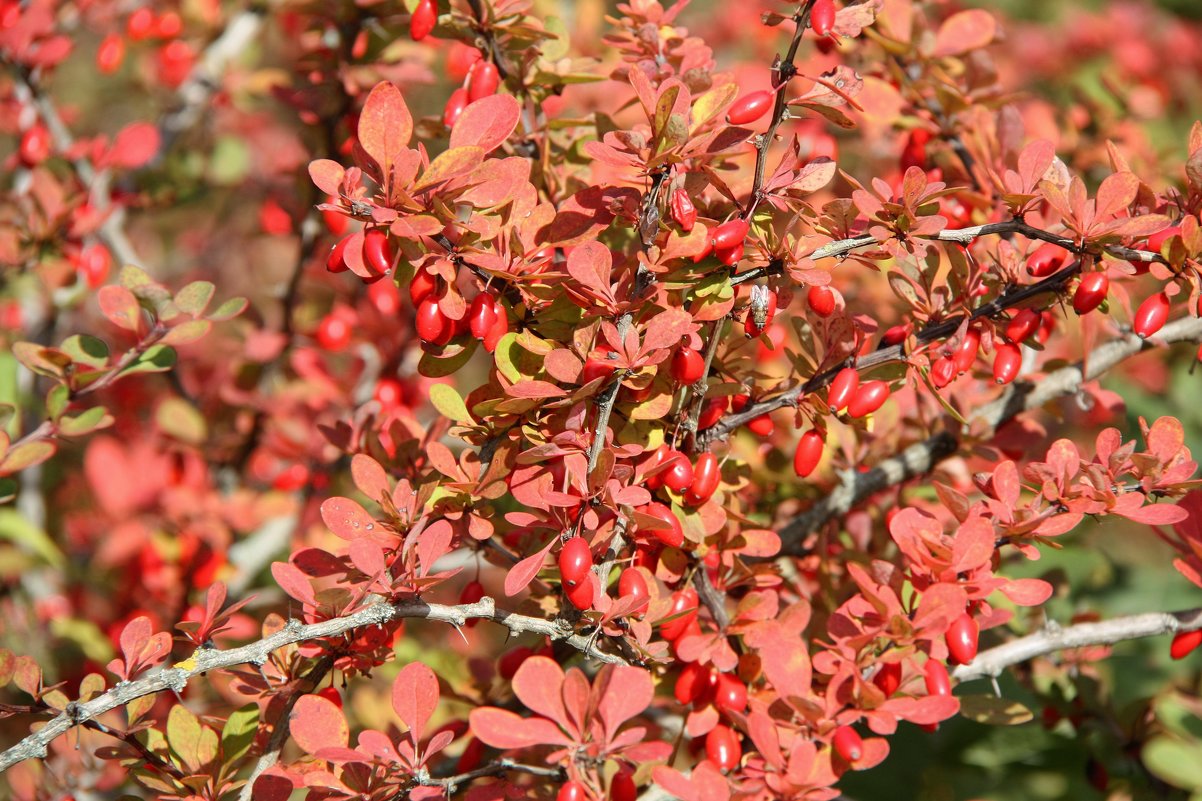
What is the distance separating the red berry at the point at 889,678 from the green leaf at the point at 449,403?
0.52 m

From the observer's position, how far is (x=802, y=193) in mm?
1018

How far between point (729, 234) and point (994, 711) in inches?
28.8

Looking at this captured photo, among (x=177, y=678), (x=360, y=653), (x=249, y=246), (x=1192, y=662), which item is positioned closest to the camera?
(x=177, y=678)

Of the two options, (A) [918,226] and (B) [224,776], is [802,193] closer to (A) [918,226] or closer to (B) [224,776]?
(A) [918,226]

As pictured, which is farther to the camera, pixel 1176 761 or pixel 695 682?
pixel 1176 761

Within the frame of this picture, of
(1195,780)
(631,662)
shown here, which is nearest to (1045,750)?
(1195,780)

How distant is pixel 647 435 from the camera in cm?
108

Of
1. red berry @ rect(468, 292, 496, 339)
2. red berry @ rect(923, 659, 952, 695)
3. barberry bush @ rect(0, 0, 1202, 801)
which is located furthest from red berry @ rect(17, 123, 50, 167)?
red berry @ rect(923, 659, 952, 695)

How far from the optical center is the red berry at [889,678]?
1.06 meters

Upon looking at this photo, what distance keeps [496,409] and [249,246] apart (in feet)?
9.95

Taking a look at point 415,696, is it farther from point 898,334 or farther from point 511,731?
point 898,334

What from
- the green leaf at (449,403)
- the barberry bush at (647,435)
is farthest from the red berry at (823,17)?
the green leaf at (449,403)

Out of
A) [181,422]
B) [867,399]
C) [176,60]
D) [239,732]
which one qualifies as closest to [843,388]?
[867,399]

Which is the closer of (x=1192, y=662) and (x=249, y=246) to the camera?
(x=1192, y=662)
